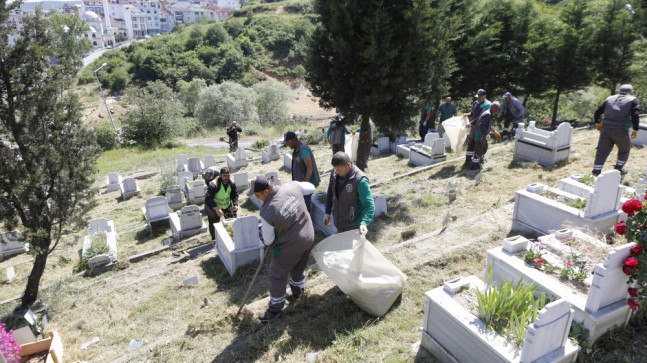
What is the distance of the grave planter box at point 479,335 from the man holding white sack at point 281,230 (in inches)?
57.8

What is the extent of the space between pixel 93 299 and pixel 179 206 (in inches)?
170

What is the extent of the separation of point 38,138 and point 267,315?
4053 mm

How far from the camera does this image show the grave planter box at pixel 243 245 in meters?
5.92

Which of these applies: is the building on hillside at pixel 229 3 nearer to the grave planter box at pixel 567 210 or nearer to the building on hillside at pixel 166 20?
the building on hillside at pixel 166 20

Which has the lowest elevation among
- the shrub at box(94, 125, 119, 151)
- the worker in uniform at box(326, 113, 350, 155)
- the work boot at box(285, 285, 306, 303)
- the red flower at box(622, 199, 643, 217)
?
the shrub at box(94, 125, 119, 151)

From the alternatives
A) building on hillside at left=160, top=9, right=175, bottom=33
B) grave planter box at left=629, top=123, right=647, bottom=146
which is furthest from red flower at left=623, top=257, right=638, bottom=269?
building on hillside at left=160, top=9, right=175, bottom=33

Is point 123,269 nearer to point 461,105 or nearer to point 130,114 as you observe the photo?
point 461,105

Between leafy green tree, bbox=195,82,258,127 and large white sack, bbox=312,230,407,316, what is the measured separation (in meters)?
29.4

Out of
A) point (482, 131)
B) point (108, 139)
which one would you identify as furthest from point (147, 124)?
point (482, 131)

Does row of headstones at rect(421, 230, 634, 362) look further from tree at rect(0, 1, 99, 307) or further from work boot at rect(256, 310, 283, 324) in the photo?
tree at rect(0, 1, 99, 307)

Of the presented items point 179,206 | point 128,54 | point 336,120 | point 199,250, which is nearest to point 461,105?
point 336,120

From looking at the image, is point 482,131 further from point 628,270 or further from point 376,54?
point 628,270

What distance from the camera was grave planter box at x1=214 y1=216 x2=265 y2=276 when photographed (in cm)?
592

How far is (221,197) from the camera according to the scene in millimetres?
6926
